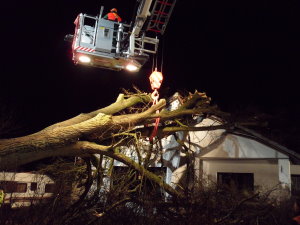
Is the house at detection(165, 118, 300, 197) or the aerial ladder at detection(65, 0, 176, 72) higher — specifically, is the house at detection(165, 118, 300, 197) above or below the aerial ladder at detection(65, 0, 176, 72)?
below

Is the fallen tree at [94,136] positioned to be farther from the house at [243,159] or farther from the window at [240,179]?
the window at [240,179]

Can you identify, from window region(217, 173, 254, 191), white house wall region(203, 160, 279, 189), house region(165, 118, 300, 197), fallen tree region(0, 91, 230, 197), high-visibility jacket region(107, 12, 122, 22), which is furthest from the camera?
window region(217, 173, 254, 191)

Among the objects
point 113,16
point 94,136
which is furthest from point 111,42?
point 94,136

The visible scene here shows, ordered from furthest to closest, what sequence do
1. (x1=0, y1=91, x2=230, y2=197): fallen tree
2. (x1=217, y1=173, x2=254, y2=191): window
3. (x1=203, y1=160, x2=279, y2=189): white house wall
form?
(x1=217, y1=173, x2=254, y2=191): window → (x1=203, y1=160, x2=279, y2=189): white house wall → (x1=0, y1=91, x2=230, y2=197): fallen tree

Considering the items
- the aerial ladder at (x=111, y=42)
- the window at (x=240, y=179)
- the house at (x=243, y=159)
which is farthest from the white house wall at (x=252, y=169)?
the aerial ladder at (x=111, y=42)

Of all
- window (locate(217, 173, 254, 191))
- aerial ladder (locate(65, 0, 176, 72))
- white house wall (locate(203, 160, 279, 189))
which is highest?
aerial ladder (locate(65, 0, 176, 72))

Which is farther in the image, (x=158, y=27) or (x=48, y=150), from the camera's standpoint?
(x=158, y=27)

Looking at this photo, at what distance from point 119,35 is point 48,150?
3.39 metres

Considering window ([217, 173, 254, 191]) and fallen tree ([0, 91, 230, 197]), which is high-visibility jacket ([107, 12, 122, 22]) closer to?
fallen tree ([0, 91, 230, 197])

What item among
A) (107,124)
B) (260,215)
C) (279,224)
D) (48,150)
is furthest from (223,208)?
(48,150)

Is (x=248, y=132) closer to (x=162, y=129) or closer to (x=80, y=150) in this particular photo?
(x=162, y=129)

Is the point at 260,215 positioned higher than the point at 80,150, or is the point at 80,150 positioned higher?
the point at 80,150

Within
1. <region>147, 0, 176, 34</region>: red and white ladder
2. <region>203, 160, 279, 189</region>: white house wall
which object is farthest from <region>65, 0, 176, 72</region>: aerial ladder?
<region>203, 160, 279, 189</region>: white house wall

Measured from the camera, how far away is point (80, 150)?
6641 millimetres
